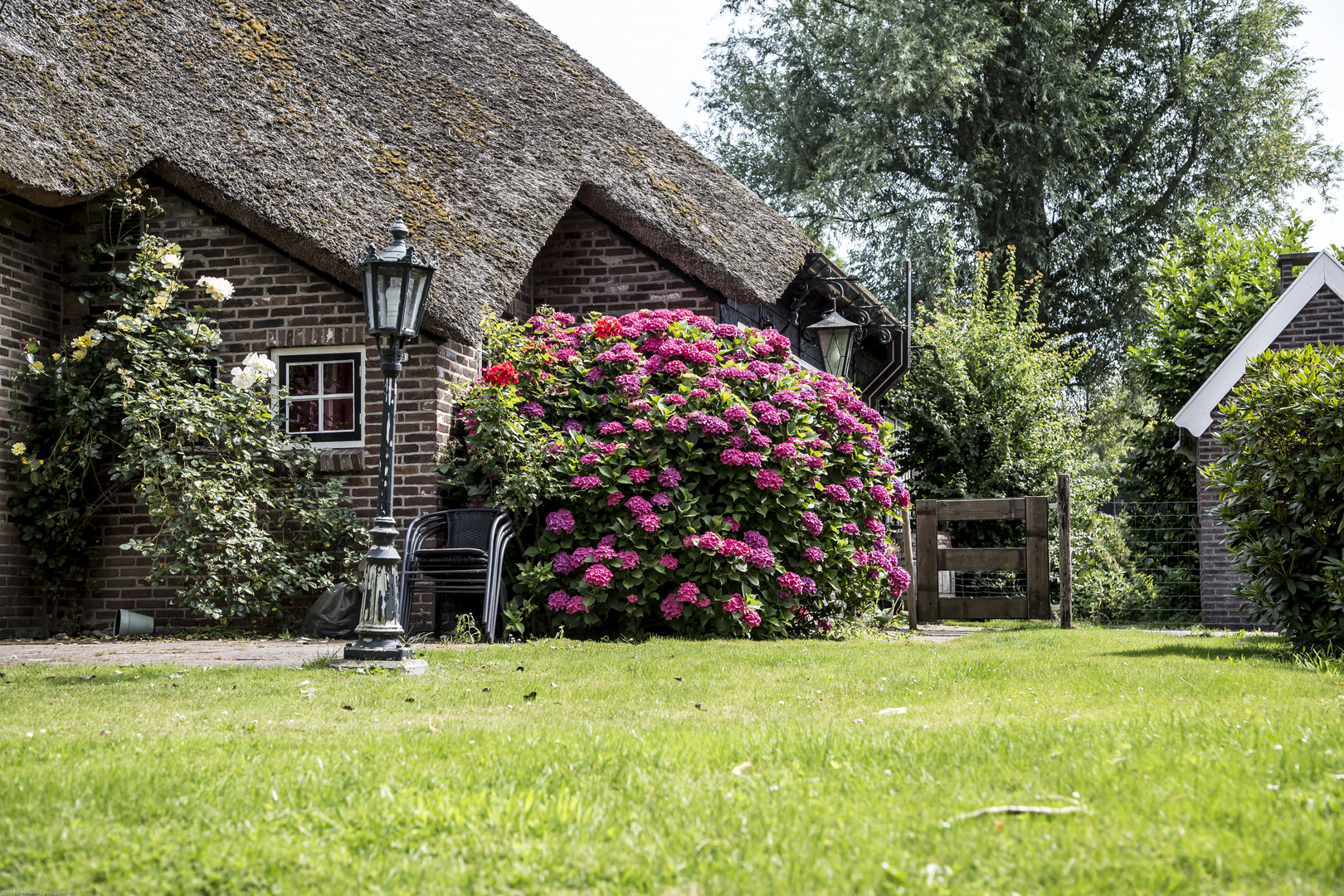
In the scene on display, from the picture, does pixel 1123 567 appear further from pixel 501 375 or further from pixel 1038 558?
pixel 501 375

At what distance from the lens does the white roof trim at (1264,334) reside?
13.6 meters

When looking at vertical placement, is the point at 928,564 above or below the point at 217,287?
below

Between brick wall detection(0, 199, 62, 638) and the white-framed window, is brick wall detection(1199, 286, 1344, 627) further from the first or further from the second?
brick wall detection(0, 199, 62, 638)

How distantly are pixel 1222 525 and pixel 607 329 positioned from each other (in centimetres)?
828

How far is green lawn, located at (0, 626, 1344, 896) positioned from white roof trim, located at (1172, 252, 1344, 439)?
934 cm

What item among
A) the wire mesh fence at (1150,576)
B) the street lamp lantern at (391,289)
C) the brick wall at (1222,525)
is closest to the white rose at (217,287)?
the street lamp lantern at (391,289)

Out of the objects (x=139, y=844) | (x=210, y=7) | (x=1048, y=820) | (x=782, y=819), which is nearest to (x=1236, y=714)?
(x=1048, y=820)

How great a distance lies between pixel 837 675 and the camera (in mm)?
5996

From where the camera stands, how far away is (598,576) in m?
8.30

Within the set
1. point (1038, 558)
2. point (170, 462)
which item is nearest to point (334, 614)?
point (170, 462)

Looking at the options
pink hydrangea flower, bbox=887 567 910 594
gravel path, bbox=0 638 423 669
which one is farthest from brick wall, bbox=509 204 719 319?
gravel path, bbox=0 638 423 669

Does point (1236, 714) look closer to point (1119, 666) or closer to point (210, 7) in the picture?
point (1119, 666)

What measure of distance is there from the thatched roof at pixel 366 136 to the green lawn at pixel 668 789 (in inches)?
189

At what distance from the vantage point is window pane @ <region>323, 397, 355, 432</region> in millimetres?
9539
